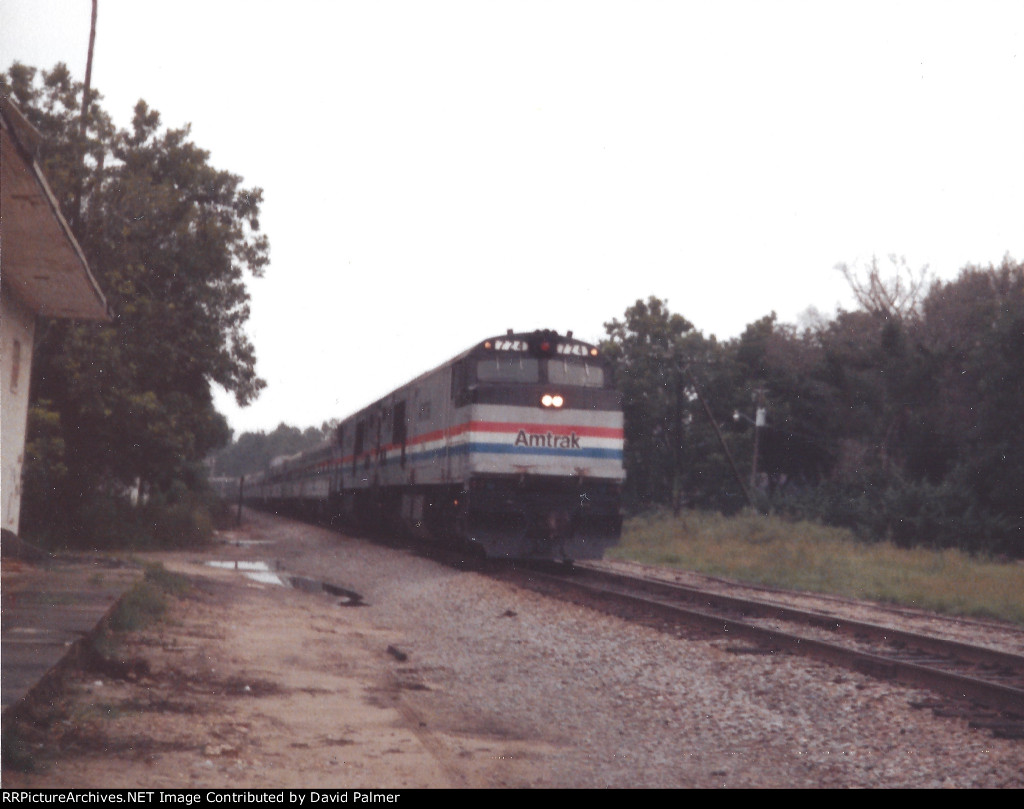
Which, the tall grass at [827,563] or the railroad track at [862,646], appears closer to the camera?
the railroad track at [862,646]

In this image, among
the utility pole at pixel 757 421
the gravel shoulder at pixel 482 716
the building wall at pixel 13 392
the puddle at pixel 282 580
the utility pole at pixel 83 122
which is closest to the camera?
the gravel shoulder at pixel 482 716

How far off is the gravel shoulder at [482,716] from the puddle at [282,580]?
11.1 ft

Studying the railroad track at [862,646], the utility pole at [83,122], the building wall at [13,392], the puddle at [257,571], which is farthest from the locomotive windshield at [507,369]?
the utility pole at [83,122]

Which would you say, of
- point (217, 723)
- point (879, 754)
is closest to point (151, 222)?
point (217, 723)

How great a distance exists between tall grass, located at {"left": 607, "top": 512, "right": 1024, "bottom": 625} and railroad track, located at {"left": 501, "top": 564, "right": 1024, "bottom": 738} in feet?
9.70

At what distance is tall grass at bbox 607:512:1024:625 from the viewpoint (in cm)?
1559

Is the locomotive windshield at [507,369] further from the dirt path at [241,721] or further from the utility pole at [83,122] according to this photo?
the utility pole at [83,122]

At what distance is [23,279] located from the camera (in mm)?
14203

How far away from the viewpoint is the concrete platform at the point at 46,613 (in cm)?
554

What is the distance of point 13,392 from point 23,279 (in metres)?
1.91

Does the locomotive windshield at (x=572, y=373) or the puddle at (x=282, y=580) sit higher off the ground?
the locomotive windshield at (x=572, y=373)

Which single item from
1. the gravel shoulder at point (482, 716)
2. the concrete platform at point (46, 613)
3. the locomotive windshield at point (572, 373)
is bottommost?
the gravel shoulder at point (482, 716)
